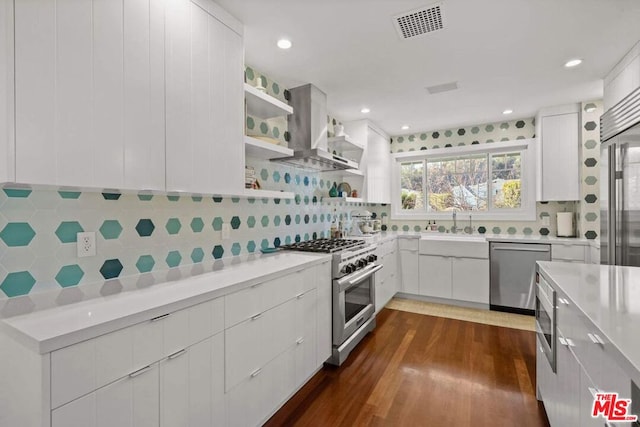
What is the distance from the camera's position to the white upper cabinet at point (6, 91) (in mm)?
987

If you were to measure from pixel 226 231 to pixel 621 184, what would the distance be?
3229 mm

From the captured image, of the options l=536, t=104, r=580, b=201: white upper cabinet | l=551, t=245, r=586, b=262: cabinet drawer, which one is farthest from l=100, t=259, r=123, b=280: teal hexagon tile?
l=536, t=104, r=580, b=201: white upper cabinet

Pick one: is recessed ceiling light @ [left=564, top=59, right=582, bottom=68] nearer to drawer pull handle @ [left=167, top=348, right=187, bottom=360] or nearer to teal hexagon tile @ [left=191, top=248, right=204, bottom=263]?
teal hexagon tile @ [left=191, top=248, right=204, bottom=263]

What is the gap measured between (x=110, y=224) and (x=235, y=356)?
94 centimetres

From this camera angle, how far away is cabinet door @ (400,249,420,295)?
425cm

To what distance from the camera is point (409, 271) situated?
4.30 metres

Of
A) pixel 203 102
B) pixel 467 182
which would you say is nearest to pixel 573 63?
pixel 467 182

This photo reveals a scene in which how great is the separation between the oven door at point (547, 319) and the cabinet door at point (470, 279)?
6.45 feet

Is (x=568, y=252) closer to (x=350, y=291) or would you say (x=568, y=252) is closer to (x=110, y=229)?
(x=350, y=291)

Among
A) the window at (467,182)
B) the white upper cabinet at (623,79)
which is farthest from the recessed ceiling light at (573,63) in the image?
the window at (467,182)

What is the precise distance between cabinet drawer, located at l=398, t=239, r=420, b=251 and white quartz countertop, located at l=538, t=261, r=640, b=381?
2283mm

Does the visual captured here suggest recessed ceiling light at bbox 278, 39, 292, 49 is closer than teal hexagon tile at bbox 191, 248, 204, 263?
No

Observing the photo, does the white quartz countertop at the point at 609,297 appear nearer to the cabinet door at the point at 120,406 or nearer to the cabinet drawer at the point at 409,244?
the cabinet door at the point at 120,406

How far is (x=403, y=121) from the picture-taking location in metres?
4.23
